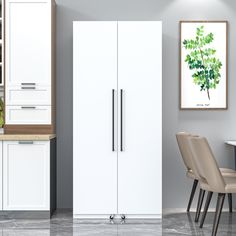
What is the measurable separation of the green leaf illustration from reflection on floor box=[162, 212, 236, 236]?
4.47 feet

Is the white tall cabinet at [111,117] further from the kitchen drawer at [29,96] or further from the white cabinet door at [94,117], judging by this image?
the kitchen drawer at [29,96]

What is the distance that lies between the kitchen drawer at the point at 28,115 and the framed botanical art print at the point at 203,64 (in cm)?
151

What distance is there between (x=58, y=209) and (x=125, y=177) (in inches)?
40.3

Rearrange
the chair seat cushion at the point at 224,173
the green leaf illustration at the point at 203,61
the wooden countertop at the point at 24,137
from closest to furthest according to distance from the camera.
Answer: the chair seat cushion at the point at 224,173, the wooden countertop at the point at 24,137, the green leaf illustration at the point at 203,61

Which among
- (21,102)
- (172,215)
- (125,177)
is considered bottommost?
(172,215)

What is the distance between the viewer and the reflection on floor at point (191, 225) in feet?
15.8

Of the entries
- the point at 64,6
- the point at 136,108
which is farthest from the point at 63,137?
the point at 64,6

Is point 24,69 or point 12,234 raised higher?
point 24,69

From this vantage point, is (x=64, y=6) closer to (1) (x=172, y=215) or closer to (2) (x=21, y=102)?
(2) (x=21, y=102)

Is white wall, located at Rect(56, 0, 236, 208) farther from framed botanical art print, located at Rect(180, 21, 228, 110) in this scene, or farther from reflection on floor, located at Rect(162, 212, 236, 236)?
reflection on floor, located at Rect(162, 212, 236, 236)

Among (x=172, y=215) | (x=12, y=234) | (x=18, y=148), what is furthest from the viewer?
(x=172, y=215)

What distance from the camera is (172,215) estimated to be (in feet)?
18.7

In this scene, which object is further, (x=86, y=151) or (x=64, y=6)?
(x=64, y=6)

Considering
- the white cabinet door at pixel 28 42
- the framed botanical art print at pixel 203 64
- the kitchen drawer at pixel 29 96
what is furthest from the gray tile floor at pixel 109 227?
the white cabinet door at pixel 28 42
